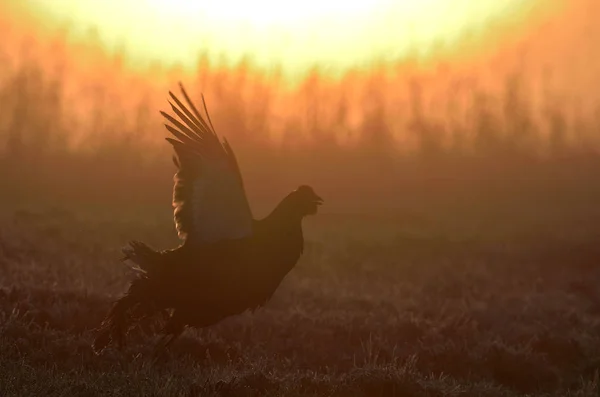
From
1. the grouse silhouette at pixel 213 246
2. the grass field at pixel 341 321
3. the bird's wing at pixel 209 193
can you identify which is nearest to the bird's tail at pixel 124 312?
the grouse silhouette at pixel 213 246

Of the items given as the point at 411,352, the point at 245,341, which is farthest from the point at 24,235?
the point at 411,352

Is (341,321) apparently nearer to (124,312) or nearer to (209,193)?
(124,312)

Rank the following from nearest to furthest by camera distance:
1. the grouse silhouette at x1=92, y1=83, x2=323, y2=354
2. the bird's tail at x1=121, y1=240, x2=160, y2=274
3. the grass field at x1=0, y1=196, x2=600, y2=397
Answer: the grass field at x1=0, y1=196, x2=600, y2=397, the grouse silhouette at x1=92, y1=83, x2=323, y2=354, the bird's tail at x1=121, y1=240, x2=160, y2=274

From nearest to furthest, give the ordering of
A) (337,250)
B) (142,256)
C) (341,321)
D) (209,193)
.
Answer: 1. (209,193)
2. (142,256)
3. (341,321)
4. (337,250)

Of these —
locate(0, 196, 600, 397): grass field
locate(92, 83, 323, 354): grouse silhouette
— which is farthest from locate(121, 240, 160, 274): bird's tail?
locate(0, 196, 600, 397): grass field

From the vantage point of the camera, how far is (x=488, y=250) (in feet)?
66.9

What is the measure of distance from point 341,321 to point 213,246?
403cm

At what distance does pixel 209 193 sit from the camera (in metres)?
6.25

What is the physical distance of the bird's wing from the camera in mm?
6207

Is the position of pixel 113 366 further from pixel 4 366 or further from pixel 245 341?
pixel 245 341

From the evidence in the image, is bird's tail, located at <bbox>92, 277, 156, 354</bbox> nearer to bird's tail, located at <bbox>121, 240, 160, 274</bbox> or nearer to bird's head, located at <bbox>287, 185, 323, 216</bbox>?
bird's tail, located at <bbox>121, 240, 160, 274</bbox>

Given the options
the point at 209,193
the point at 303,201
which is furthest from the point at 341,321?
the point at 209,193

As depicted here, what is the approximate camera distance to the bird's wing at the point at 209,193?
6.21m

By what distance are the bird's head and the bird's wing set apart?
53 centimetres
